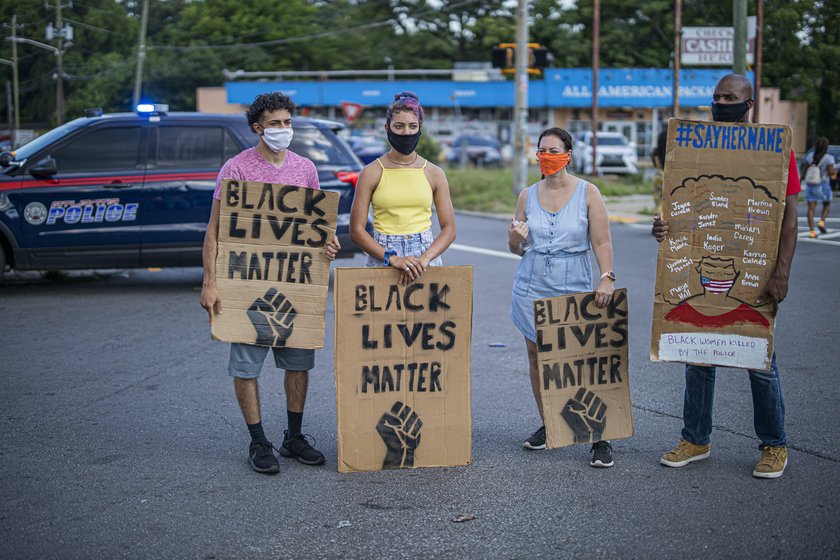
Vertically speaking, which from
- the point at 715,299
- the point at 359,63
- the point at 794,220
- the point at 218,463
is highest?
the point at 359,63

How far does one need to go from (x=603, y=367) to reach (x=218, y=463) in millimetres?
2075

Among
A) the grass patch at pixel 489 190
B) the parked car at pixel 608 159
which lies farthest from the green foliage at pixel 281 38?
the grass patch at pixel 489 190

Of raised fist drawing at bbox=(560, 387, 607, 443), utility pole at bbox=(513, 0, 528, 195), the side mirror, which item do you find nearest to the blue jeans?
raised fist drawing at bbox=(560, 387, 607, 443)

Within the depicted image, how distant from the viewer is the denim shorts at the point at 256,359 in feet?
15.8

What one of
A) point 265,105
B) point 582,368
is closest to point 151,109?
point 265,105

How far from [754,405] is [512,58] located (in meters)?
19.0

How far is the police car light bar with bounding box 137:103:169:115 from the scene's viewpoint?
9.57 m

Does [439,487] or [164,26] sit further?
[164,26]

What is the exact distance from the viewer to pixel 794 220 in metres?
4.62

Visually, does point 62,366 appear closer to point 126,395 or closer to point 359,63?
point 126,395

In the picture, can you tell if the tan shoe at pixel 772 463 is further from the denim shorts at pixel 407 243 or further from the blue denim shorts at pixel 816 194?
the blue denim shorts at pixel 816 194

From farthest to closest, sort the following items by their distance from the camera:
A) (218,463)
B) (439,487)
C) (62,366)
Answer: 1. (62,366)
2. (218,463)
3. (439,487)

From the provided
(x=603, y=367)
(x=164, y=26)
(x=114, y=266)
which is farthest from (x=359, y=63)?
(x=603, y=367)

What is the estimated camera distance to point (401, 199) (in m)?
4.84
